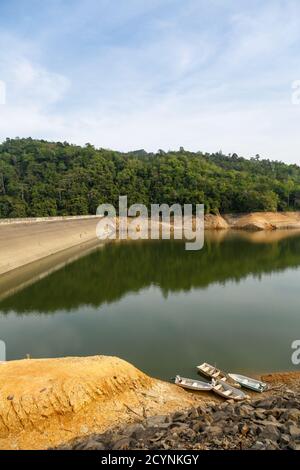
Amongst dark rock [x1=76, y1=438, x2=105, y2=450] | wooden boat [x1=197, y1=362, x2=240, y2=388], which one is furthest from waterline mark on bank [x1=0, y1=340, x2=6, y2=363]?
wooden boat [x1=197, y1=362, x2=240, y2=388]

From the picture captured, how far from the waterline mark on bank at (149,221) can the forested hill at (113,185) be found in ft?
7.55

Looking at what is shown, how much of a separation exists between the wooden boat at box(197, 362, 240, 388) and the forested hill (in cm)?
6884

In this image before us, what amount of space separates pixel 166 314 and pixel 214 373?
8328mm

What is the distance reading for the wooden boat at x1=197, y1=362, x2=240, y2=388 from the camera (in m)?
13.1

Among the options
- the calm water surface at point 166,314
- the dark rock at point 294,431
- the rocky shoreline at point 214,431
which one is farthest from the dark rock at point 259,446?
the calm water surface at point 166,314

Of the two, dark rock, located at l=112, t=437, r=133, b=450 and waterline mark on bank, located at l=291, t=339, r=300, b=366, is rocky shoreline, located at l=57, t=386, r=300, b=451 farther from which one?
waterline mark on bank, located at l=291, t=339, r=300, b=366

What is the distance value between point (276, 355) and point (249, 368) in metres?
1.92

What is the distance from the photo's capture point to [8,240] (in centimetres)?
3544

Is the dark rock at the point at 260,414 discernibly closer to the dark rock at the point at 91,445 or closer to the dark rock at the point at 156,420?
the dark rock at the point at 156,420

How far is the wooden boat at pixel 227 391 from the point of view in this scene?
12.0 meters

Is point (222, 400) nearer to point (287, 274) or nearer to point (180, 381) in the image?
point (180, 381)

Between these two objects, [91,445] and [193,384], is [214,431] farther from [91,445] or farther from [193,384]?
[193,384]

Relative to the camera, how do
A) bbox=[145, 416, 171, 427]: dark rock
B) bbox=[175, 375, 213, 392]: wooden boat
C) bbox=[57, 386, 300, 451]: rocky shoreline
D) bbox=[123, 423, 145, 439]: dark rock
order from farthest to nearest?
bbox=[175, 375, 213, 392]: wooden boat < bbox=[145, 416, 171, 427]: dark rock < bbox=[123, 423, 145, 439]: dark rock < bbox=[57, 386, 300, 451]: rocky shoreline

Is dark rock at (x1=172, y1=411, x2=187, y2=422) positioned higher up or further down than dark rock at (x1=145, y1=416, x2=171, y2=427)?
higher up
